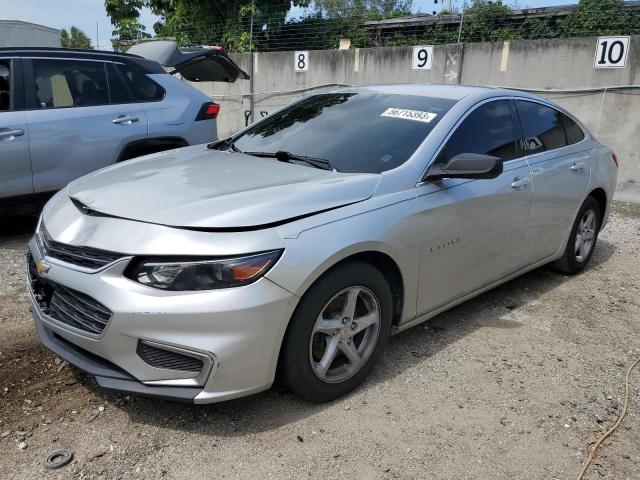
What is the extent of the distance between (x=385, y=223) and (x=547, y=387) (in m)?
1.40

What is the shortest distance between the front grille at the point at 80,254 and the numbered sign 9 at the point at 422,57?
9.03m

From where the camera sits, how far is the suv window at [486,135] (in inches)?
142

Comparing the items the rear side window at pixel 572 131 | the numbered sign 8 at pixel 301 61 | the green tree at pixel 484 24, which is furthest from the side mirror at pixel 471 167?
the green tree at pixel 484 24

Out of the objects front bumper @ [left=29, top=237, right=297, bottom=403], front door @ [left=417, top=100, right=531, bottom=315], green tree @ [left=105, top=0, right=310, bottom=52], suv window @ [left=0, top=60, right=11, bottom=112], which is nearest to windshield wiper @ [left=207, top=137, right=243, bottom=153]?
front door @ [left=417, top=100, right=531, bottom=315]

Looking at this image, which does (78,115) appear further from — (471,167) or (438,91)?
(471,167)

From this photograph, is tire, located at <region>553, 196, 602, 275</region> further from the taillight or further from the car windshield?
the taillight

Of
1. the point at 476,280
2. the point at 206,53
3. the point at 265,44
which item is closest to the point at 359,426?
the point at 476,280

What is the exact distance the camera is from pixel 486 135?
12.9 ft

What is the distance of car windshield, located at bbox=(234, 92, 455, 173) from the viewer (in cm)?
343

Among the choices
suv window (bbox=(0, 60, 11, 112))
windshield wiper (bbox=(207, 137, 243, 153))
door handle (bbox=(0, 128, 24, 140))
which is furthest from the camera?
suv window (bbox=(0, 60, 11, 112))

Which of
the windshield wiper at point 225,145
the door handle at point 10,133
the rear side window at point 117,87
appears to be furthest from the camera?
the rear side window at point 117,87

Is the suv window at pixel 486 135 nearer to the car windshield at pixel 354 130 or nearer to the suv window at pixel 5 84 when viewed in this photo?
the car windshield at pixel 354 130

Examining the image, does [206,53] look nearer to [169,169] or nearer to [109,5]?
[169,169]

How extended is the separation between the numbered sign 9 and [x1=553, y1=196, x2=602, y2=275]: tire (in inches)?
239
